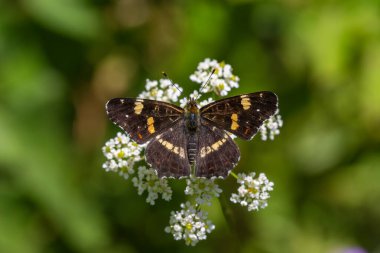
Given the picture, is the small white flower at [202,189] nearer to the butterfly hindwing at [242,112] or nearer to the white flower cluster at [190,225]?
the white flower cluster at [190,225]

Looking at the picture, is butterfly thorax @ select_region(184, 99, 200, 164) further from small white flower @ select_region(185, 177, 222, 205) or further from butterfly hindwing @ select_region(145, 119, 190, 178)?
small white flower @ select_region(185, 177, 222, 205)

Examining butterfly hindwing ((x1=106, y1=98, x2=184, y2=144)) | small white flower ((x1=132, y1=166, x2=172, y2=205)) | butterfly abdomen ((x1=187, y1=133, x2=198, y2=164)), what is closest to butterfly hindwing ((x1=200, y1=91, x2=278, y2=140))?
butterfly abdomen ((x1=187, y1=133, x2=198, y2=164))

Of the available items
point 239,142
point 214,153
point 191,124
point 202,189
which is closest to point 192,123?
point 191,124

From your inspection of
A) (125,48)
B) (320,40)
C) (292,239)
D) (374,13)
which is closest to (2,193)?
(125,48)

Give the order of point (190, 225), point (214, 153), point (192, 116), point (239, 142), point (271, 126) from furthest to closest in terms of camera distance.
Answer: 1. point (239, 142)
2. point (271, 126)
3. point (192, 116)
4. point (190, 225)
5. point (214, 153)

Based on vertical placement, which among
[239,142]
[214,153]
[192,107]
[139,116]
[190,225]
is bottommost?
[190,225]

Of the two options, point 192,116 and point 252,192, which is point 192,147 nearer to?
point 192,116
